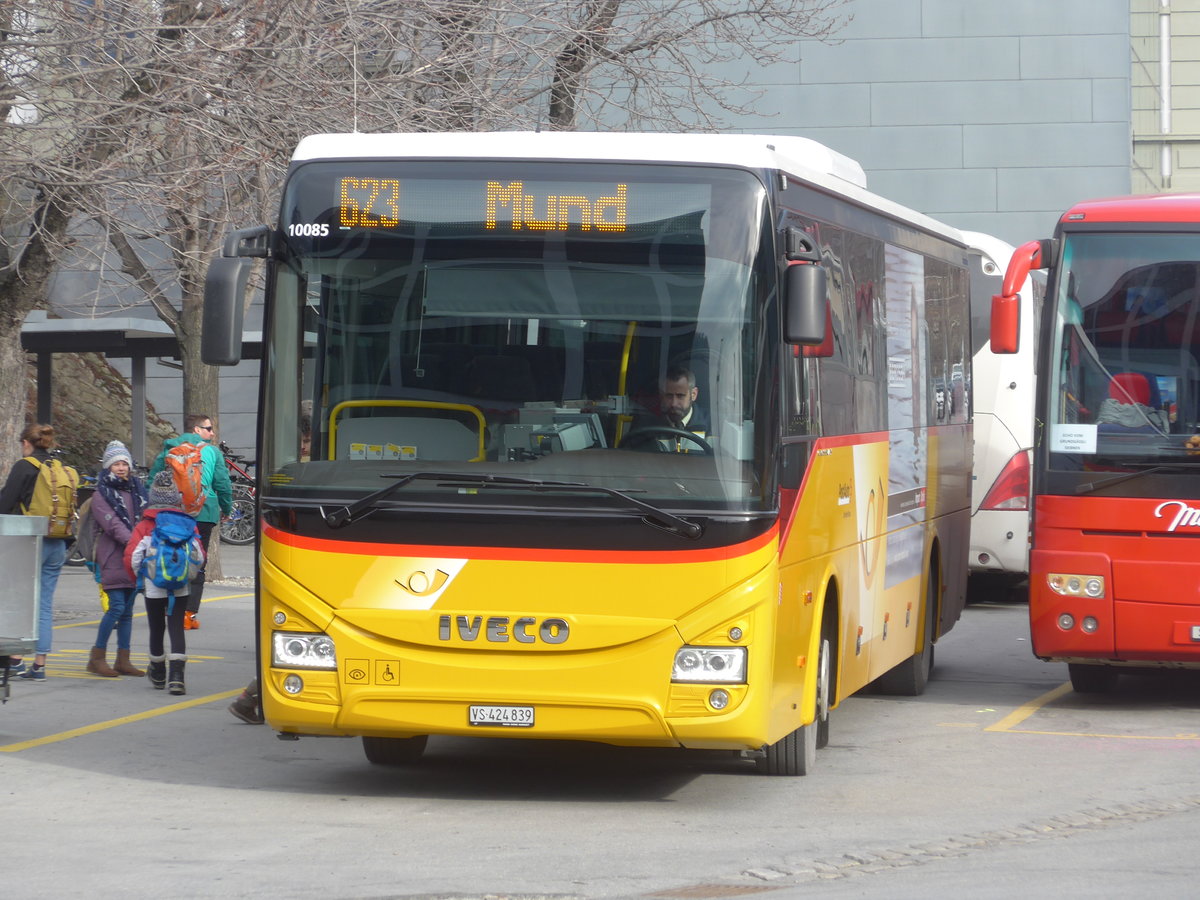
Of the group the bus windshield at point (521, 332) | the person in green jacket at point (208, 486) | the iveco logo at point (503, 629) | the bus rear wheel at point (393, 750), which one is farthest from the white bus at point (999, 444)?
the iveco logo at point (503, 629)

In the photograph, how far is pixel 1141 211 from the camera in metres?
11.5

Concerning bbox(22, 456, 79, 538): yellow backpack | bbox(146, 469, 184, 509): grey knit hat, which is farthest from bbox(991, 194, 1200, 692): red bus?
bbox(22, 456, 79, 538): yellow backpack

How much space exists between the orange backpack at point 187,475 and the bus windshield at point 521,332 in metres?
3.90

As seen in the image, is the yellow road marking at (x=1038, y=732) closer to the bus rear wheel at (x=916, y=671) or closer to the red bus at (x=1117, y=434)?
the red bus at (x=1117, y=434)

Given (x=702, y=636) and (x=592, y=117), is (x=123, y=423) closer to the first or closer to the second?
(x=592, y=117)

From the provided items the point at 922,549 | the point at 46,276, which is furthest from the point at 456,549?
the point at 46,276

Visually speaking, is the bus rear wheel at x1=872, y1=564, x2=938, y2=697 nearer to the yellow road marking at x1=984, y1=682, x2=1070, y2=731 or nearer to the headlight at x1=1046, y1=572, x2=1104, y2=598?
the yellow road marking at x1=984, y1=682, x2=1070, y2=731

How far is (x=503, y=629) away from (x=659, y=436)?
1.05 metres

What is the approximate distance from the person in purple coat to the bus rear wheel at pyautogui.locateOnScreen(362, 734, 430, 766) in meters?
3.67

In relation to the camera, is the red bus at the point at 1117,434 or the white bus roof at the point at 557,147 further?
the red bus at the point at 1117,434

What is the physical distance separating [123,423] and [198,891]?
1091 inches

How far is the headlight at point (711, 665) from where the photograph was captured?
784cm

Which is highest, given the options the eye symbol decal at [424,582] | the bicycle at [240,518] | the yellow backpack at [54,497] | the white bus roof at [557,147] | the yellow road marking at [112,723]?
the white bus roof at [557,147]

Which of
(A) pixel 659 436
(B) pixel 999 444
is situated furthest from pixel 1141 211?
(B) pixel 999 444
